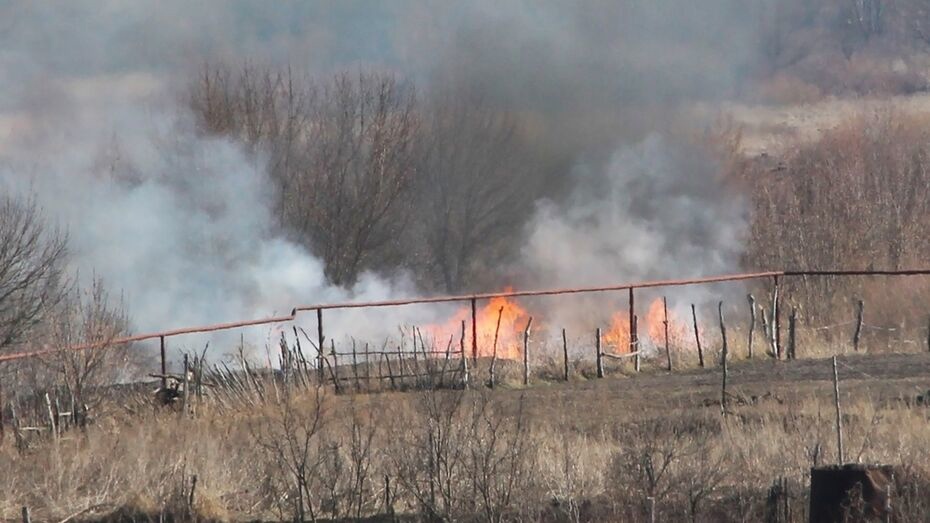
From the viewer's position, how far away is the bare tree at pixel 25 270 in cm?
2894

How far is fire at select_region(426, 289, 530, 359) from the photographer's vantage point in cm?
2838

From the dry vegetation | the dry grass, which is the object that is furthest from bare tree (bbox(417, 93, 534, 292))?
the dry grass

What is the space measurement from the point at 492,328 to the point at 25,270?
11736mm

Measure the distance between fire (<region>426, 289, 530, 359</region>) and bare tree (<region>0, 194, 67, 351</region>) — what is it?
914cm

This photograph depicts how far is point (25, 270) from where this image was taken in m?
32.4

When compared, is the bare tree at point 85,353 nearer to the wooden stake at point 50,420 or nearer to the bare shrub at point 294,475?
the wooden stake at point 50,420

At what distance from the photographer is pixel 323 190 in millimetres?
46312

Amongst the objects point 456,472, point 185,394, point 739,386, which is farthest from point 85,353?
point 739,386

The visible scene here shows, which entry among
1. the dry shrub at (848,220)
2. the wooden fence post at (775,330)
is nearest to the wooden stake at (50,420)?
the wooden fence post at (775,330)

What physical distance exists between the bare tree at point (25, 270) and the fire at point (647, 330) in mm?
12021

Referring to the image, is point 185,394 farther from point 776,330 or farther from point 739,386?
point 776,330

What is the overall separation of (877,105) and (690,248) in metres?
23.6

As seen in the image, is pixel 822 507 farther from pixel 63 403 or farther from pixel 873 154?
pixel 873 154

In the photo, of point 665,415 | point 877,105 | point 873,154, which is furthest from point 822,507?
point 877,105
